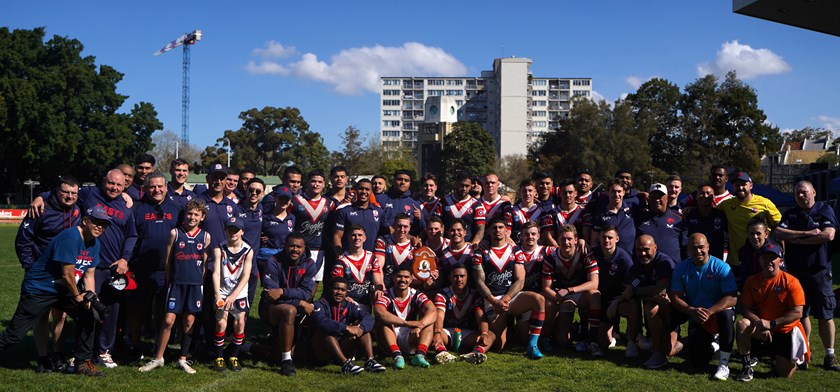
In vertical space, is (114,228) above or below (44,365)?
above

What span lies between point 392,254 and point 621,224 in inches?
104

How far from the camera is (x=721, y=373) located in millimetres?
6441

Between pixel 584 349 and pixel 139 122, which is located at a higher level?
pixel 139 122

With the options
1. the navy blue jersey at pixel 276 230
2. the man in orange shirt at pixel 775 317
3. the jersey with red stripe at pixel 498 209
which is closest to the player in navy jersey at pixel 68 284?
the navy blue jersey at pixel 276 230

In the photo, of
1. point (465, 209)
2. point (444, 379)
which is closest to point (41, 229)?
point (444, 379)

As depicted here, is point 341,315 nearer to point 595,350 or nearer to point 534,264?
point 534,264

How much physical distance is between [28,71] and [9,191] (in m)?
8.59

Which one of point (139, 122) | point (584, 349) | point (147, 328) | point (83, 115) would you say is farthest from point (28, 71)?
point (584, 349)

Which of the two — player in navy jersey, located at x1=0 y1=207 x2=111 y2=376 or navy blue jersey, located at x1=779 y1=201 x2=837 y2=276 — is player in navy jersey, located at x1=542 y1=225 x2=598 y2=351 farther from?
player in navy jersey, located at x1=0 y1=207 x2=111 y2=376

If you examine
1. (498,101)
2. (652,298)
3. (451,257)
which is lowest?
(652,298)

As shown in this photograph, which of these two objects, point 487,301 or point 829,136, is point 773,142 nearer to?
point 487,301

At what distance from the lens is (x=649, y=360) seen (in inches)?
272

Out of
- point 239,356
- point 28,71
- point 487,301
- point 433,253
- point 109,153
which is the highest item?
point 28,71

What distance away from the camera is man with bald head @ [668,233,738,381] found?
6.66m
